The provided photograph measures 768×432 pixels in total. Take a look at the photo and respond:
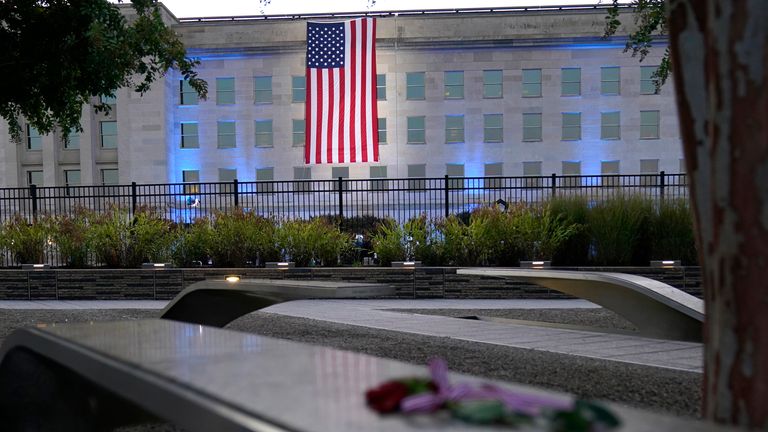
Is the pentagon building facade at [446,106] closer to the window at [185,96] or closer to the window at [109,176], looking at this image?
the window at [185,96]

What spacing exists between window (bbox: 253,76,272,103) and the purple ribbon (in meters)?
46.2

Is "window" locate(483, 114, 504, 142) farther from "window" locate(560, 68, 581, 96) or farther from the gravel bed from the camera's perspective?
the gravel bed

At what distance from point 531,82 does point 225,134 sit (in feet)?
67.0

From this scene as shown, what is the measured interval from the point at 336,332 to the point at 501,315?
282 cm

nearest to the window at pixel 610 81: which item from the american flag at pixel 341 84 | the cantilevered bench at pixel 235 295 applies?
the american flag at pixel 341 84

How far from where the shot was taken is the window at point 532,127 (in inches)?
1828

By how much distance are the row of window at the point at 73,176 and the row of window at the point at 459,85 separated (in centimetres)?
1023

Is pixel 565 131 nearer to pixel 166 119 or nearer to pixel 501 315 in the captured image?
pixel 166 119

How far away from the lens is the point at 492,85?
46.8m

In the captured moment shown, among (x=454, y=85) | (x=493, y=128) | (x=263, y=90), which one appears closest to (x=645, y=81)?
(x=493, y=128)

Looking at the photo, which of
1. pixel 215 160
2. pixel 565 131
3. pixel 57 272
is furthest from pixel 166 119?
pixel 57 272

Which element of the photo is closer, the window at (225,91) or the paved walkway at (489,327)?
the paved walkway at (489,327)

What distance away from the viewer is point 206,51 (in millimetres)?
47094

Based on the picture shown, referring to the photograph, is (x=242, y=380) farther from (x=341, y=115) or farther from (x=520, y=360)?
(x=341, y=115)
